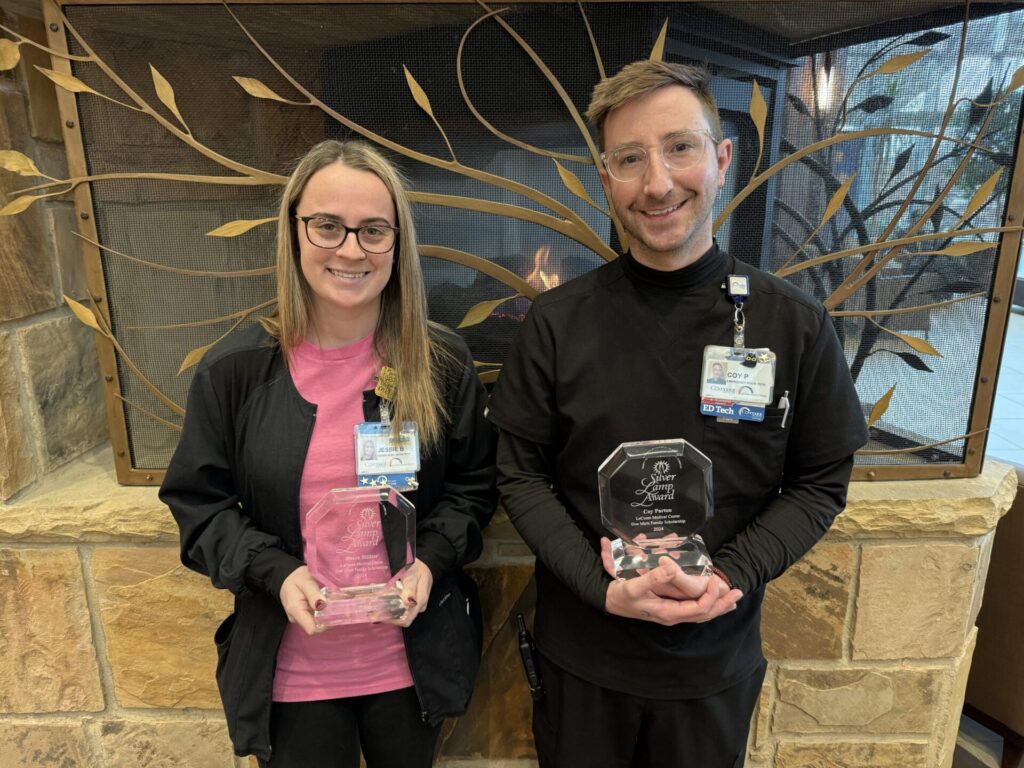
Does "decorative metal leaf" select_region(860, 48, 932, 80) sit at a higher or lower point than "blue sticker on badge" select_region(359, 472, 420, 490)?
higher

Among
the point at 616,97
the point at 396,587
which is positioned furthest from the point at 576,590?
the point at 616,97

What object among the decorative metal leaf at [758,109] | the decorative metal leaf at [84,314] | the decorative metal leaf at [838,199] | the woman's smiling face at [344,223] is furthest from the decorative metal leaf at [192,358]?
the decorative metal leaf at [838,199]

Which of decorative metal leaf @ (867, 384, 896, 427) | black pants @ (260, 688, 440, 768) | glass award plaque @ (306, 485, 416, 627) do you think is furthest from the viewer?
decorative metal leaf @ (867, 384, 896, 427)

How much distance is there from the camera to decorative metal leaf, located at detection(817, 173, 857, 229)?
1426 millimetres

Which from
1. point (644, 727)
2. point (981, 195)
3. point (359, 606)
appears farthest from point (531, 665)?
point (981, 195)

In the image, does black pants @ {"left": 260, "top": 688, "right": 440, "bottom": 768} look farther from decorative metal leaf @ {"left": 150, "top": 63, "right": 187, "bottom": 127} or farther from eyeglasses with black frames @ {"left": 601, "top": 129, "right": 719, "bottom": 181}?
decorative metal leaf @ {"left": 150, "top": 63, "right": 187, "bottom": 127}

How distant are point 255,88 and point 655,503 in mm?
1126

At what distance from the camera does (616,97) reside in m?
1.00

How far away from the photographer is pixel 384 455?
3.66ft

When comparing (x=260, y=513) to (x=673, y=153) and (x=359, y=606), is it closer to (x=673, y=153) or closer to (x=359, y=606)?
(x=359, y=606)

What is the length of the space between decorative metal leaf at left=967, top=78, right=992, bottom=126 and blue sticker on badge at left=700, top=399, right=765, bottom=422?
923 mm

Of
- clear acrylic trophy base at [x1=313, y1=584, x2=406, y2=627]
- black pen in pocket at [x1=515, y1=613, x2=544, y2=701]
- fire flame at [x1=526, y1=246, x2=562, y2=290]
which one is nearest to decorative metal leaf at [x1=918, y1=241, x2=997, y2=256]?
fire flame at [x1=526, y1=246, x2=562, y2=290]

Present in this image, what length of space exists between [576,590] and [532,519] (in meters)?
0.13

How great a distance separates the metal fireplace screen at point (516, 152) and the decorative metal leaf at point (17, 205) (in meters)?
0.10
